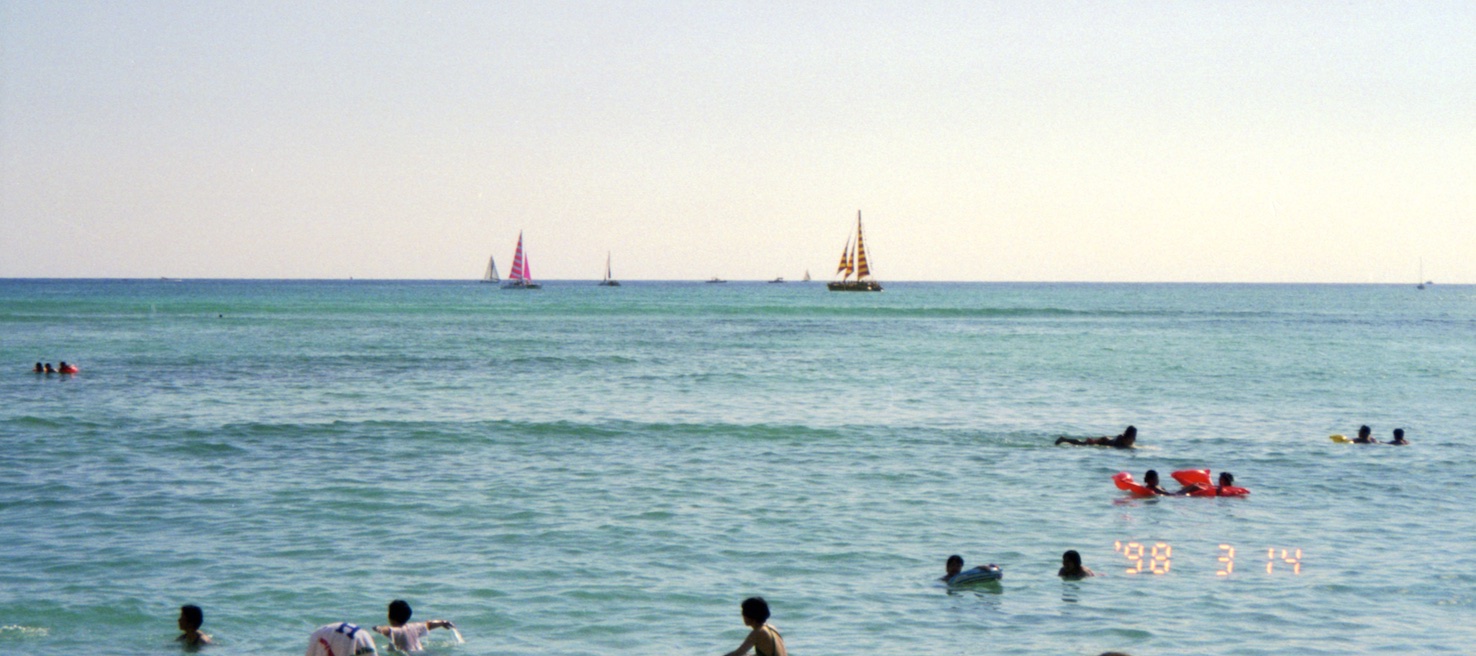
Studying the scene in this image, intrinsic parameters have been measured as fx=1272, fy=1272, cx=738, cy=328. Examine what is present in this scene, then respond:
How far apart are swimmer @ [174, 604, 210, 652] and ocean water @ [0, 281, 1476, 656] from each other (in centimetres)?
32

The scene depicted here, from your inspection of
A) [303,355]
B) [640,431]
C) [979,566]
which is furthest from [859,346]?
[979,566]

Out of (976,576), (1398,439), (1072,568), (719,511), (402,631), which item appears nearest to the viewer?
(402,631)

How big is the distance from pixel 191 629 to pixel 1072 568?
10593 millimetres

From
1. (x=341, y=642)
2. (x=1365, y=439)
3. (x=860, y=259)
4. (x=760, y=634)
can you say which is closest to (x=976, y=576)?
(x=760, y=634)

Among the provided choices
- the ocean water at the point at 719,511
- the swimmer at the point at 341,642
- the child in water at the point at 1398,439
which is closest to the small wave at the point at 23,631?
the ocean water at the point at 719,511

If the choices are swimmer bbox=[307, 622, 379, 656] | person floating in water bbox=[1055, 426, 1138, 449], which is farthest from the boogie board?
person floating in water bbox=[1055, 426, 1138, 449]

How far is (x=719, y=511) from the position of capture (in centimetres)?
2084

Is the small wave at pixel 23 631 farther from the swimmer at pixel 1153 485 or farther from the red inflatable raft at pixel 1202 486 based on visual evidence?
the red inflatable raft at pixel 1202 486

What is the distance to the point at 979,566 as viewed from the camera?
1630 centimetres

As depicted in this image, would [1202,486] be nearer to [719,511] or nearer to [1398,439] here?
[719,511]

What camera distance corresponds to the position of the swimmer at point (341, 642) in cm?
1191

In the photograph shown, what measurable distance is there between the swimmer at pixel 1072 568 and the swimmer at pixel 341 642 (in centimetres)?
888

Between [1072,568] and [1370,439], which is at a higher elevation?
[1370,439]

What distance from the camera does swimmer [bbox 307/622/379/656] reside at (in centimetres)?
1191
